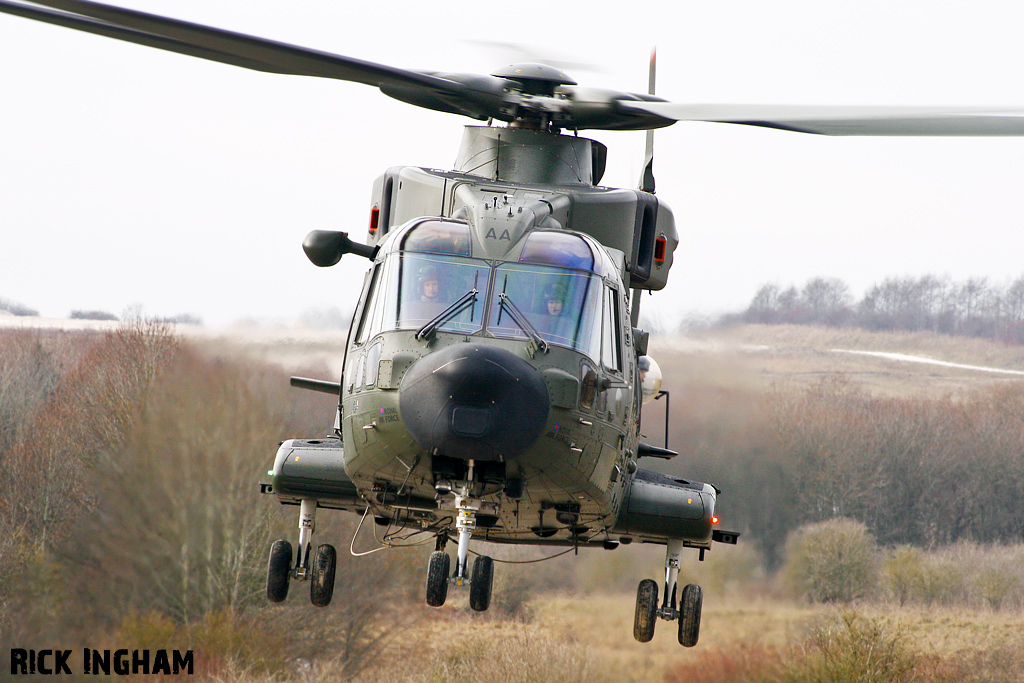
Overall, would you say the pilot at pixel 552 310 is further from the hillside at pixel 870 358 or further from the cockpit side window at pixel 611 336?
the hillside at pixel 870 358

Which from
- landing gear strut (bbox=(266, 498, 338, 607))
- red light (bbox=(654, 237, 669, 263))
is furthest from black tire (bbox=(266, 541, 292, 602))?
red light (bbox=(654, 237, 669, 263))

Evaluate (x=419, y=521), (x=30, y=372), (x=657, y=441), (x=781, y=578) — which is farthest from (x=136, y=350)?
(x=419, y=521)

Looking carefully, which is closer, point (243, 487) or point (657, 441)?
point (243, 487)

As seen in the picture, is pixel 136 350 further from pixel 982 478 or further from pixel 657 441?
pixel 982 478

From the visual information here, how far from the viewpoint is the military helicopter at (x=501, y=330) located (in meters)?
7.59

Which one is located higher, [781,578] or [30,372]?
[30,372]

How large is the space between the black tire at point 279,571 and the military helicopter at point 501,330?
0.06ft

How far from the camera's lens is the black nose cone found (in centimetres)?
748

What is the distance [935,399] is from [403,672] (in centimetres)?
1296

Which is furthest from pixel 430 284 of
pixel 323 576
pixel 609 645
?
→ pixel 609 645

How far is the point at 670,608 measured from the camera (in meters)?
10.9

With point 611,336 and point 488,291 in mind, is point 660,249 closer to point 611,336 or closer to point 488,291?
point 611,336

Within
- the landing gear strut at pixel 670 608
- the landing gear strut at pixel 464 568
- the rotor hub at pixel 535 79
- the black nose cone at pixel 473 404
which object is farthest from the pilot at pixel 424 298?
the landing gear strut at pixel 670 608

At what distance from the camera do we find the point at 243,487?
17188 millimetres
